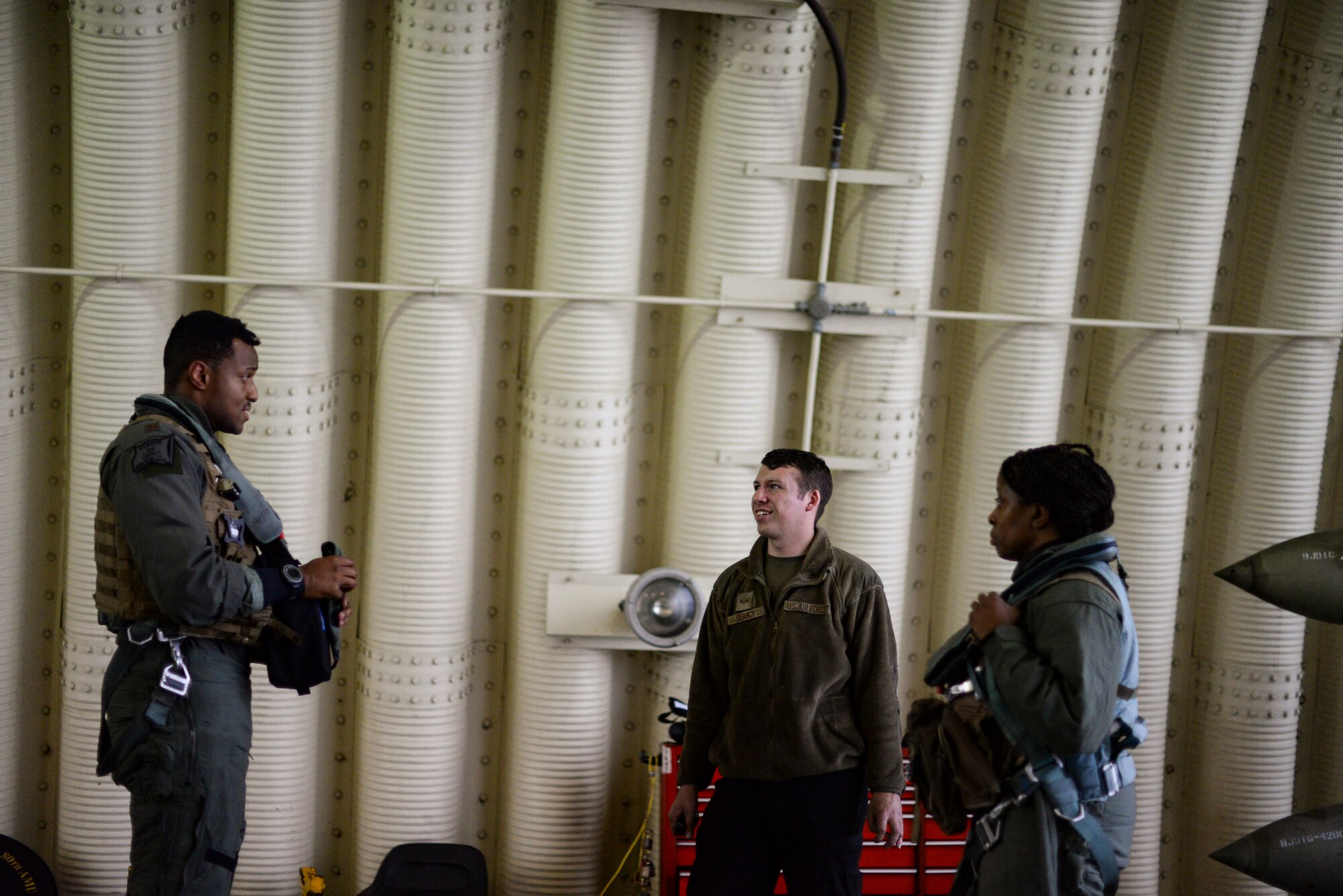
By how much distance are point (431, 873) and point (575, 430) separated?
1.73 m

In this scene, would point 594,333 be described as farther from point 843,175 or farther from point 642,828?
point 642,828

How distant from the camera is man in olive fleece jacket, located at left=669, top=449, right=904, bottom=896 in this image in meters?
3.41

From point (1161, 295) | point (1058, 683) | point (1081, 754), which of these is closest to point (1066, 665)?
point (1058, 683)

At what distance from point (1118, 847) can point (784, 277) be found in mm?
2438

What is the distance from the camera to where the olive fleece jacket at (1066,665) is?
255 cm

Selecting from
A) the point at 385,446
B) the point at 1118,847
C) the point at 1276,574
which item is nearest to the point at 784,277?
the point at 385,446

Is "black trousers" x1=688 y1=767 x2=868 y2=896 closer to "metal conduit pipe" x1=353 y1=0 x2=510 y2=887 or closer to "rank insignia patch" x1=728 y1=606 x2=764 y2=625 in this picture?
"rank insignia patch" x1=728 y1=606 x2=764 y2=625

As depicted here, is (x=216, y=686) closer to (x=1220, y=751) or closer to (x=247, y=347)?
(x=247, y=347)

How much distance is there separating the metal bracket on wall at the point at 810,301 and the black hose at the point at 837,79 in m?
0.47

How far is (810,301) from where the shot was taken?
14.7 ft

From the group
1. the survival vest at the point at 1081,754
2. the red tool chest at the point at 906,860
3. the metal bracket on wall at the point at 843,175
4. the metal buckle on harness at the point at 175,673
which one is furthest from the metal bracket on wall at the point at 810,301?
the metal buckle on harness at the point at 175,673

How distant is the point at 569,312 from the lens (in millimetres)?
4449

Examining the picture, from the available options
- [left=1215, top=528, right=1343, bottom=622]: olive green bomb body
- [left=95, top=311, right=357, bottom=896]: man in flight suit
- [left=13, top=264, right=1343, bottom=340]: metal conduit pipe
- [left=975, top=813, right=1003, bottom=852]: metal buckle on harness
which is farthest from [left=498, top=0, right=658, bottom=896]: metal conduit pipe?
[left=1215, top=528, right=1343, bottom=622]: olive green bomb body

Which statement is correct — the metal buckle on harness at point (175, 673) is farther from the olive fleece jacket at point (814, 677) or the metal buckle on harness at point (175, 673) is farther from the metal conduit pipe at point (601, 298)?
the metal conduit pipe at point (601, 298)
